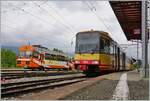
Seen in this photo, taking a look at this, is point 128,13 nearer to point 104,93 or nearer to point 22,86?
point 22,86

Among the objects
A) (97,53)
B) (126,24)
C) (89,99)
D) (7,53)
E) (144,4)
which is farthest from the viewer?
(7,53)

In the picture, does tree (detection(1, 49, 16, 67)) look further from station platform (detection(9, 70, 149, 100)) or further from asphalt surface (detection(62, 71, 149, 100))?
station platform (detection(9, 70, 149, 100))

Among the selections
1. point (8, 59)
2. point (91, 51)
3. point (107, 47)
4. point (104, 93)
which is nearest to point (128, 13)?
point (107, 47)

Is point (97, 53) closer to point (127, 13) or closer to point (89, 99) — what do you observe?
point (127, 13)

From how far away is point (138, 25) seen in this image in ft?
115

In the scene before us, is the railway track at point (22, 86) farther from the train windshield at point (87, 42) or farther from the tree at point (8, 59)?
the tree at point (8, 59)

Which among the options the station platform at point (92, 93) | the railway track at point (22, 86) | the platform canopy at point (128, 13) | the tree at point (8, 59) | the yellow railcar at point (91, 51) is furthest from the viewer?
the tree at point (8, 59)

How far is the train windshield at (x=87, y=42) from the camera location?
22.8 metres

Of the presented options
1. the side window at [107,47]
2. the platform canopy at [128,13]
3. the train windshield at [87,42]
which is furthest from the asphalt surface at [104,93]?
the platform canopy at [128,13]

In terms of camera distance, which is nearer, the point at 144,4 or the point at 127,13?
the point at 144,4

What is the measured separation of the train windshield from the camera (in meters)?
22.8

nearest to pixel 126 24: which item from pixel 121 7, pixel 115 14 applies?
pixel 115 14

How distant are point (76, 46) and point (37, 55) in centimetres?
1317

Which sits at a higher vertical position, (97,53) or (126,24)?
(126,24)
